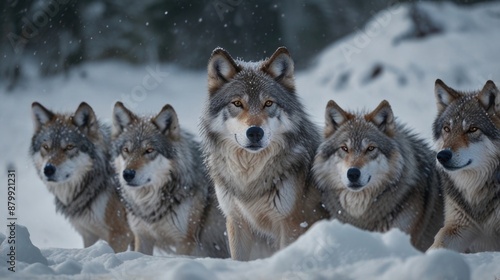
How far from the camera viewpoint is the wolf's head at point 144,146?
241 inches

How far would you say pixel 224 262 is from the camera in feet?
14.3

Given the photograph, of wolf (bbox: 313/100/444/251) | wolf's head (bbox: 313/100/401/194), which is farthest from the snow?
wolf (bbox: 313/100/444/251)

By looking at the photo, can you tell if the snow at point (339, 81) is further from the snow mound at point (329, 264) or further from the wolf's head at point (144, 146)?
the snow mound at point (329, 264)

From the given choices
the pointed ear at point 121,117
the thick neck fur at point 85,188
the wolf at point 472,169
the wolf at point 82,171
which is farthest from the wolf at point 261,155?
the thick neck fur at point 85,188

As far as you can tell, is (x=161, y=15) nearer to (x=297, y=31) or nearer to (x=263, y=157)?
(x=297, y=31)

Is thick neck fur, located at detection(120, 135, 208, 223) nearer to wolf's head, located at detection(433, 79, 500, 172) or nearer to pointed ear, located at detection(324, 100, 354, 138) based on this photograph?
pointed ear, located at detection(324, 100, 354, 138)

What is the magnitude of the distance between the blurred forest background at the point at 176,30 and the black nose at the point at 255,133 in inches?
411

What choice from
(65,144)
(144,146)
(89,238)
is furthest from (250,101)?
(89,238)

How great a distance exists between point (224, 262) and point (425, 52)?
11539 millimetres

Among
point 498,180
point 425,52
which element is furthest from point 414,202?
point 425,52

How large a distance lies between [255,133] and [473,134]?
1671mm

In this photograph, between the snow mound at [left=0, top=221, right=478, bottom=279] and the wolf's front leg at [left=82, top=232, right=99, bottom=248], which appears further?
the wolf's front leg at [left=82, top=232, right=99, bottom=248]

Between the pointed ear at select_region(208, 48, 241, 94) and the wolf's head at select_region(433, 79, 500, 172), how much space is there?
1794 mm

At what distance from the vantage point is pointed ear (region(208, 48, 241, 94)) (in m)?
5.45
